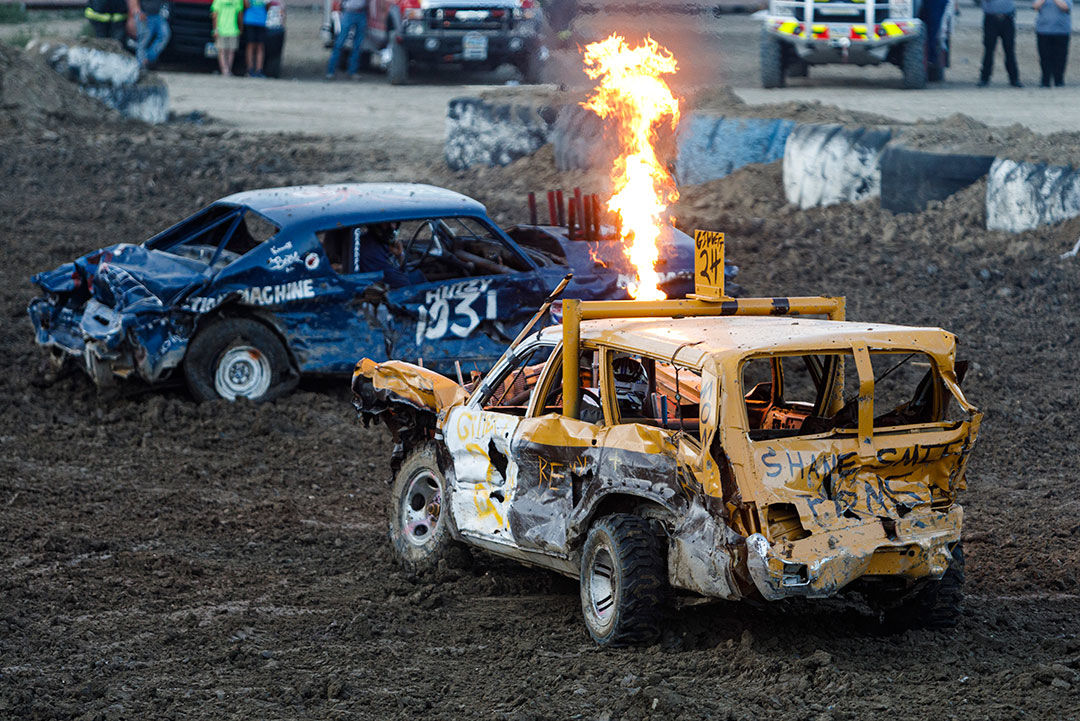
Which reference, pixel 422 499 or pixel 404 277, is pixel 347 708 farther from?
pixel 404 277

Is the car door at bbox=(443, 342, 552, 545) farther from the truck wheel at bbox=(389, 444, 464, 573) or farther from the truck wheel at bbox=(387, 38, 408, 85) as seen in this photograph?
the truck wheel at bbox=(387, 38, 408, 85)

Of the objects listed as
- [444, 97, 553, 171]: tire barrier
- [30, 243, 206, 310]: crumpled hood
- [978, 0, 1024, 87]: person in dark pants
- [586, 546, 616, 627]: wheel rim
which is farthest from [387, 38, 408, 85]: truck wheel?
[586, 546, 616, 627]: wheel rim

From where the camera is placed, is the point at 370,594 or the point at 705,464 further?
the point at 370,594

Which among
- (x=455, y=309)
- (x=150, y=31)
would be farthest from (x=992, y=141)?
(x=150, y=31)

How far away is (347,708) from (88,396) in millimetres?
5715

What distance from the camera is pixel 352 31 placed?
26.8m

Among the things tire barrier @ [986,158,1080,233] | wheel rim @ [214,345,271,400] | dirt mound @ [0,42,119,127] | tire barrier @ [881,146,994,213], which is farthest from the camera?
dirt mound @ [0,42,119,127]

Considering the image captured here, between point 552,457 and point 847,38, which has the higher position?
point 847,38

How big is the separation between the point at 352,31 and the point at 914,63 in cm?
1040

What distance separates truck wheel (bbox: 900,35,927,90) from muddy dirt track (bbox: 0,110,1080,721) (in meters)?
9.57

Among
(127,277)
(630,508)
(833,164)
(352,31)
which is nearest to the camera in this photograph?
(630,508)

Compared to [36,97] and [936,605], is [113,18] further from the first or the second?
[936,605]

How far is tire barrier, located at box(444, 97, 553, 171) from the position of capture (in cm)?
1877

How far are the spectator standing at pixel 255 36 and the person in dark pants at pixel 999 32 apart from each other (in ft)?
41.1
